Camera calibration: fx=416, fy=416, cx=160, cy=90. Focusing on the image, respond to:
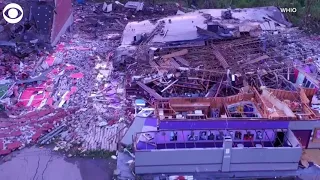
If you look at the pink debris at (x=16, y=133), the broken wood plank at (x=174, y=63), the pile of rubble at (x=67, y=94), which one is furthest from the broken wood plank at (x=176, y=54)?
the pink debris at (x=16, y=133)

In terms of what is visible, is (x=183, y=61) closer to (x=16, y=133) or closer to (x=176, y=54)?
(x=176, y=54)

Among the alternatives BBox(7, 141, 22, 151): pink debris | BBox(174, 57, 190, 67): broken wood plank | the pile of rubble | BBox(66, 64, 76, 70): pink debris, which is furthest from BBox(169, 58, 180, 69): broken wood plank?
BBox(7, 141, 22, 151): pink debris

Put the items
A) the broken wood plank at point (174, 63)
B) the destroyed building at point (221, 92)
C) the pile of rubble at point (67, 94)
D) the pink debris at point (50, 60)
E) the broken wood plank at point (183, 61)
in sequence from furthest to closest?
1. the pink debris at point (50, 60)
2. the broken wood plank at point (183, 61)
3. the broken wood plank at point (174, 63)
4. the pile of rubble at point (67, 94)
5. the destroyed building at point (221, 92)

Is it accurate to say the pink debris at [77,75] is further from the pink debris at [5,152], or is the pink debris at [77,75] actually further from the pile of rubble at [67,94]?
the pink debris at [5,152]

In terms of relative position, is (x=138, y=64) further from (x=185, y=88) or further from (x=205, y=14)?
(x=205, y=14)

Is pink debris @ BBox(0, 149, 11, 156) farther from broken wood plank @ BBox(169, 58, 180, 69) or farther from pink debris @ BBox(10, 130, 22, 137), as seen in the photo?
broken wood plank @ BBox(169, 58, 180, 69)

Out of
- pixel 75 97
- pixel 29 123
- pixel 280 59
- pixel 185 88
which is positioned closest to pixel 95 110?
pixel 75 97

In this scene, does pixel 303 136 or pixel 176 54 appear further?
pixel 176 54

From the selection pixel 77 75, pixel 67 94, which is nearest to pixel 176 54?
pixel 77 75

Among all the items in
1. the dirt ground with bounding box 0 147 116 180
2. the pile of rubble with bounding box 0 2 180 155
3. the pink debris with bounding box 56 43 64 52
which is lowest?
the dirt ground with bounding box 0 147 116 180
